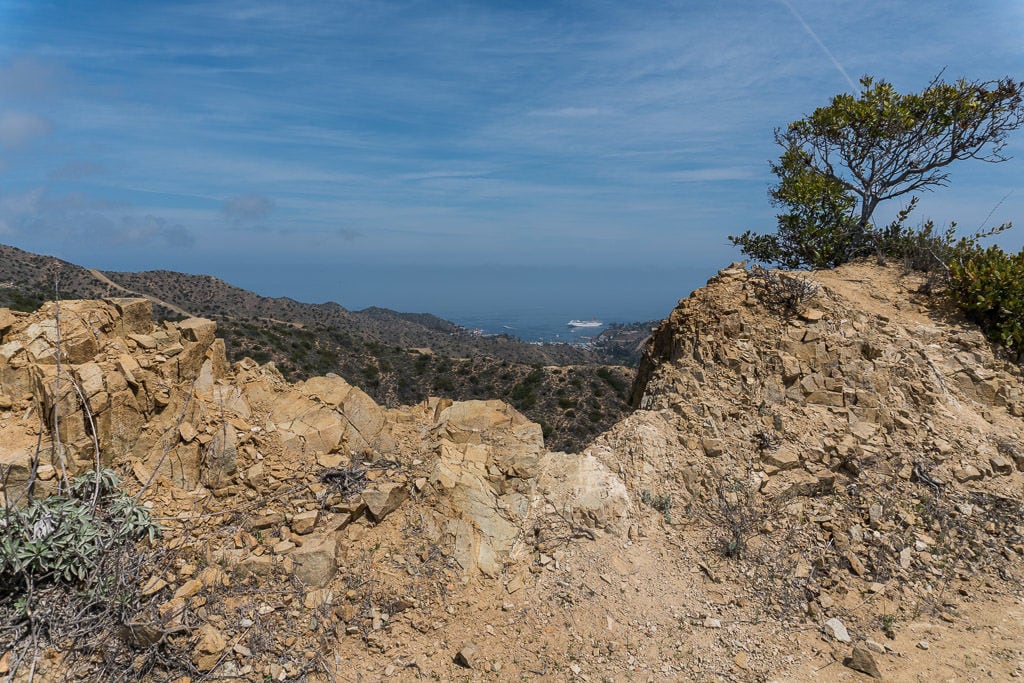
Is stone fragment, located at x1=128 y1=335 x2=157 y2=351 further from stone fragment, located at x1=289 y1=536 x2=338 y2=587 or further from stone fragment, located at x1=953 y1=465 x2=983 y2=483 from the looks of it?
stone fragment, located at x1=953 y1=465 x2=983 y2=483

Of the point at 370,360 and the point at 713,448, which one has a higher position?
the point at 713,448

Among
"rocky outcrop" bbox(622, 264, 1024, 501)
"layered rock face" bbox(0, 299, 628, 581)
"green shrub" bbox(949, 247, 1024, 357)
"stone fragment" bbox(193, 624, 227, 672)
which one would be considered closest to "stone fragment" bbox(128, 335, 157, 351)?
"layered rock face" bbox(0, 299, 628, 581)

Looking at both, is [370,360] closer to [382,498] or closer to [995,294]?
[382,498]

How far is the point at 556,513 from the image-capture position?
709cm

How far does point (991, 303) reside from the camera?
8.99 metres

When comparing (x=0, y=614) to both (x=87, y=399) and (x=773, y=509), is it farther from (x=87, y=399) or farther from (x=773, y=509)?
(x=773, y=509)

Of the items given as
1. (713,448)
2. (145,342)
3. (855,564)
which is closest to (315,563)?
(145,342)

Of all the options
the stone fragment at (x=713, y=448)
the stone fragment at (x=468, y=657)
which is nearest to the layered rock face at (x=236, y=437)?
the stone fragment at (x=468, y=657)

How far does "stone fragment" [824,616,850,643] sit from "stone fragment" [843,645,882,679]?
32 centimetres

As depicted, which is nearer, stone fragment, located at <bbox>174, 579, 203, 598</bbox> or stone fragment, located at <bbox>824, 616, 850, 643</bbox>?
stone fragment, located at <bbox>174, 579, 203, 598</bbox>

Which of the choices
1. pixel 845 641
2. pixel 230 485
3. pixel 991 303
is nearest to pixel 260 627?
pixel 230 485

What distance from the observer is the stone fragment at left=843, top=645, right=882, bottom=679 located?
16.9ft

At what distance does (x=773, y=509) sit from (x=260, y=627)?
666cm

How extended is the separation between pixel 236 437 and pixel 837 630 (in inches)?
303
